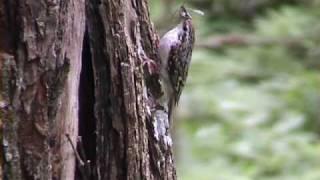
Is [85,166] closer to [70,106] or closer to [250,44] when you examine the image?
[70,106]

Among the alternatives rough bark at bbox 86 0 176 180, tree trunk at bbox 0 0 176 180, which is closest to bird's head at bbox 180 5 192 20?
tree trunk at bbox 0 0 176 180

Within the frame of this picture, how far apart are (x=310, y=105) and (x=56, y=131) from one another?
A: 563 cm

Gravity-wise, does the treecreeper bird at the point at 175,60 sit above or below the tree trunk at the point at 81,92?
above

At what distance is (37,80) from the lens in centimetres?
246

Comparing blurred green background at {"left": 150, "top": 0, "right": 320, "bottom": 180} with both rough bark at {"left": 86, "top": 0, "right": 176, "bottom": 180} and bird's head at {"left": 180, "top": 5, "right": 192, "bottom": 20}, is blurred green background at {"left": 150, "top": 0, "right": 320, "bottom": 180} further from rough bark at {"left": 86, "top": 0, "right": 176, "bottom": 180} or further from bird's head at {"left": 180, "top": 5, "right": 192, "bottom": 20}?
rough bark at {"left": 86, "top": 0, "right": 176, "bottom": 180}

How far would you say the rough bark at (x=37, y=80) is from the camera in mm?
2422

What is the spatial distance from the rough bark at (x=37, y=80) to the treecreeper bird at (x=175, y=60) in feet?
1.59

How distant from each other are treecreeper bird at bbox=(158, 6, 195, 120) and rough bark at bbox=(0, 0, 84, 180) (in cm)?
48

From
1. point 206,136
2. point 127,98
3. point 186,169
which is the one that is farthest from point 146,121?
point 206,136

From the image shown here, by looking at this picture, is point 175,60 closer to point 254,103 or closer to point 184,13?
point 184,13

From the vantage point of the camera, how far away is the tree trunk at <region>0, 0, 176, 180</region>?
2439 millimetres

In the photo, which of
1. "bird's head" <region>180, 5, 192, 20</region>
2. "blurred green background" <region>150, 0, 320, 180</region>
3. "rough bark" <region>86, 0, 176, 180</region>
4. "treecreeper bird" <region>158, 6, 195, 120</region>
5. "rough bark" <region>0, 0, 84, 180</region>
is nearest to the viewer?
"rough bark" <region>0, 0, 84, 180</region>

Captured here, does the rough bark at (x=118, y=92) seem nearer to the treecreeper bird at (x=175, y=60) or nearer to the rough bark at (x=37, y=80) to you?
the rough bark at (x=37, y=80)

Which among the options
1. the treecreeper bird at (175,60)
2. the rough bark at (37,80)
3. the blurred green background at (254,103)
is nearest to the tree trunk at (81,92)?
the rough bark at (37,80)
